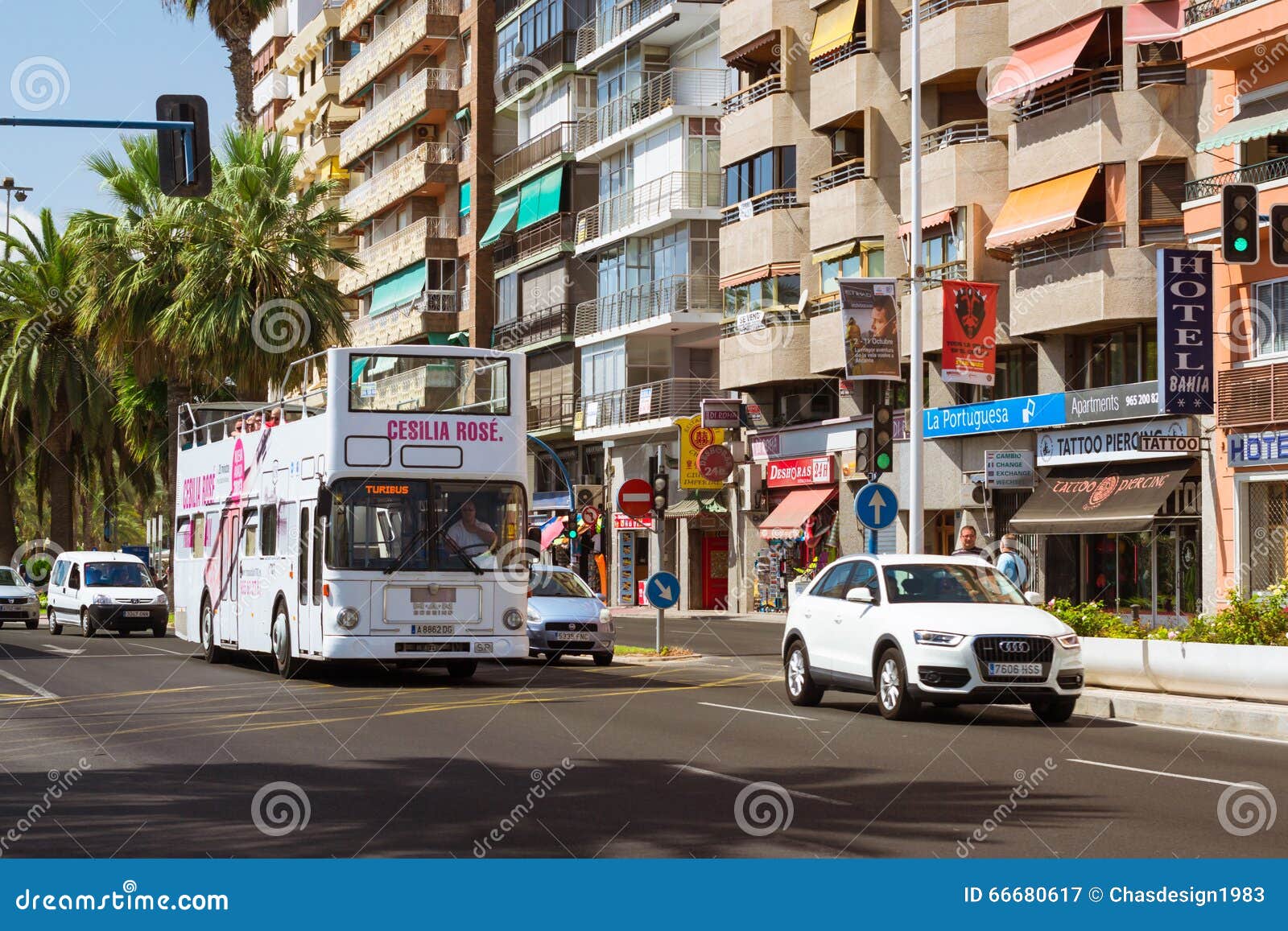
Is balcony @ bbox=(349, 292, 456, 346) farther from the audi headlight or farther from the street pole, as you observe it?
the audi headlight

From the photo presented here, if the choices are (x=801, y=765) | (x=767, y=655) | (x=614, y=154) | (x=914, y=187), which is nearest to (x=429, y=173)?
(x=614, y=154)

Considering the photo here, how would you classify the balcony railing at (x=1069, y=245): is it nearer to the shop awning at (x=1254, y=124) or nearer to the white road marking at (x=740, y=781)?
the shop awning at (x=1254, y=124)

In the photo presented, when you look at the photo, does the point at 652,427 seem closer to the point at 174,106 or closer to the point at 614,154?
the point at 614,154

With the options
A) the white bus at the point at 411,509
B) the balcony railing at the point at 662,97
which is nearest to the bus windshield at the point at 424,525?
the white bus at the point at 411,509

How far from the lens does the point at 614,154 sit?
5981 centimetres

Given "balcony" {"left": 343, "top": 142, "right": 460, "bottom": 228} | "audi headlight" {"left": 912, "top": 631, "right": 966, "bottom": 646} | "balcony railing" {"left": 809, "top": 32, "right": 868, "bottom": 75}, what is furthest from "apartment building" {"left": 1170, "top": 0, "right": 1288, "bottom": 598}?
"balcony" {"left": 343, "top": 142, "right": 460, "bottom": 228}

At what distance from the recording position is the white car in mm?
16875

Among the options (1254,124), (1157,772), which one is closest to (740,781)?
(1157,772)

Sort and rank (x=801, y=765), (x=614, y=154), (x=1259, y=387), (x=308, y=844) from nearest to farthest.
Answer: (x=308, y=844) < (x=801, y=765) < (x=1259, y=387) < (x=614, y=154)

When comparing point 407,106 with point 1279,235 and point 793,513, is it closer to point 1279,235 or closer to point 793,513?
point 793,513

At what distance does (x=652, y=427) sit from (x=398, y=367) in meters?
34.2

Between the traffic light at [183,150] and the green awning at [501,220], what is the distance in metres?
45.5

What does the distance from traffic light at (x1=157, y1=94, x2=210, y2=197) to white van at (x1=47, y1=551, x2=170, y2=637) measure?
823 inches

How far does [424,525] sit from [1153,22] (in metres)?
20.0
